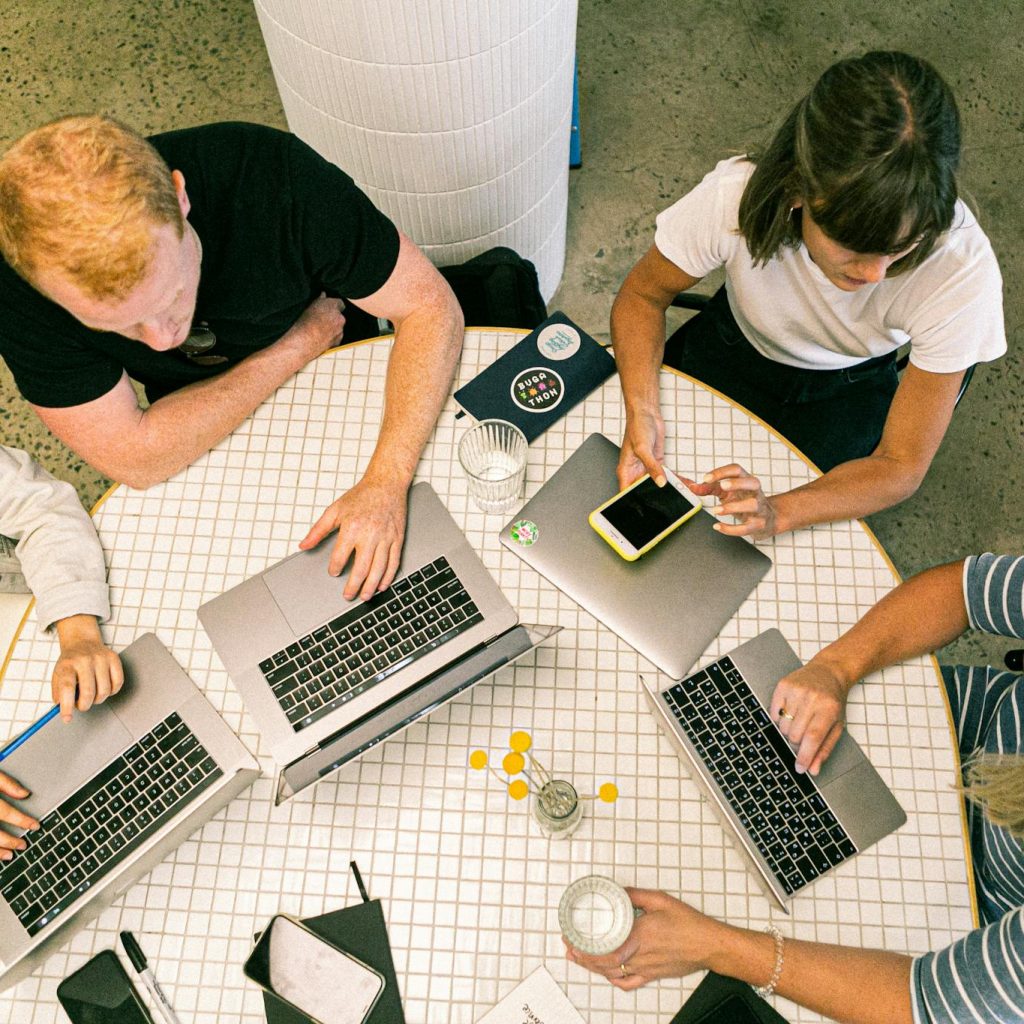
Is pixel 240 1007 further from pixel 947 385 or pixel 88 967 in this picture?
pixel 947 385

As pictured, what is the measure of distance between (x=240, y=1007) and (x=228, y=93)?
256cm

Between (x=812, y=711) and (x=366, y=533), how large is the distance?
26.5 inches

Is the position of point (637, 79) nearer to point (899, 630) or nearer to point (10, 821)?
point (899, 630)

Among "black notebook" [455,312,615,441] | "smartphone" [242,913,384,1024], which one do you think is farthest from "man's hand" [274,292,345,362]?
"smartphone" [242,913,384,1024]

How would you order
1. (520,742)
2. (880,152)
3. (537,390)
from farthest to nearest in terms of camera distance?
(537,390) → (520,742) → (880,152)

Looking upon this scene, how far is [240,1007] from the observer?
1.18m

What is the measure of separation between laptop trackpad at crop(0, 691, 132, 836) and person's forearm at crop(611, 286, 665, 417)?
0.89m

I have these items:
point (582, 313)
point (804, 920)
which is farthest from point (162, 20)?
point (804, 920)

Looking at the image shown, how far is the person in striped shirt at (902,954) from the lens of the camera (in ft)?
3.58

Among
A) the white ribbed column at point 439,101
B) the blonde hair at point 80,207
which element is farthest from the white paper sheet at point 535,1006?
the white ribbed column at point 439,101

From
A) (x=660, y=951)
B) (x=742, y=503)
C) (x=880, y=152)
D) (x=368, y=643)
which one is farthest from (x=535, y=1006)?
(x=880, y=152)

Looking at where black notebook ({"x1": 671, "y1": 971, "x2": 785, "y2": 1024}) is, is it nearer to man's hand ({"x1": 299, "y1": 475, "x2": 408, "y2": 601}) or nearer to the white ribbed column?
man's hand ({"x1": 299, "y1": 475, "x2": 408, "y2": 601})

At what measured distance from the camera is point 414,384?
4.79 feet

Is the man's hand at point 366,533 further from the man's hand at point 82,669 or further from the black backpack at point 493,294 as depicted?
the black backpack at point 493,294
